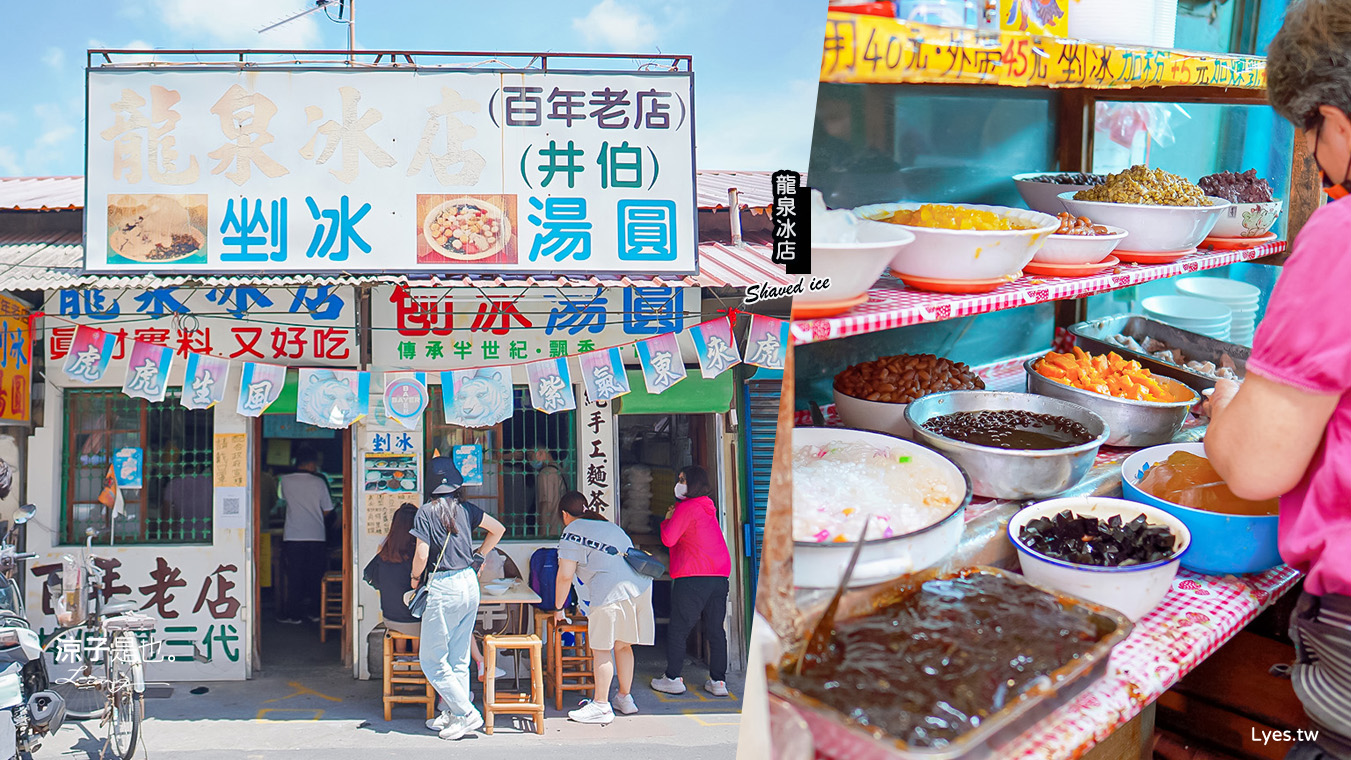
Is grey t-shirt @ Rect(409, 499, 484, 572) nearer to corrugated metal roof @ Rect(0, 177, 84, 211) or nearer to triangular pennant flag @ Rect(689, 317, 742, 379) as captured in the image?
triangular pennant flag @ Rect(689, 317, 742, 379)

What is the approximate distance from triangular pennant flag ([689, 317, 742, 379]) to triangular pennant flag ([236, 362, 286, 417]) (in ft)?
1.46

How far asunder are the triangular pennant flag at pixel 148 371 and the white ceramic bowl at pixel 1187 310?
8.80 ft

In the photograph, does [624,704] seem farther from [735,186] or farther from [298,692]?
[735,186]

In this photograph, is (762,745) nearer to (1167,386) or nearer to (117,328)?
(117,328)

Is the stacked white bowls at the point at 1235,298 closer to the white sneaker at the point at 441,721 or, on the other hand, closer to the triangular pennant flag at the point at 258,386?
the white sneaker at the point at 441,721

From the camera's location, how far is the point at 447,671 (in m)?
1.07

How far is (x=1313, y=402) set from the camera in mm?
1210

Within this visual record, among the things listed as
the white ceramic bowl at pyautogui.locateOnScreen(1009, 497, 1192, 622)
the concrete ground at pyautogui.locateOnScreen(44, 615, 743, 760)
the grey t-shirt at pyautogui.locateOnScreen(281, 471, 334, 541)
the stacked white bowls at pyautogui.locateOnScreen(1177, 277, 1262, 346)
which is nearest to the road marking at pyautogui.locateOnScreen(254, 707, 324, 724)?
the concrete ground at pyautogui.locateOnScreen(44, 615, 743, 760)

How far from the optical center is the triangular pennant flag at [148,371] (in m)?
0.98

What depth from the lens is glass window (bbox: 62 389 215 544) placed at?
0.98 m

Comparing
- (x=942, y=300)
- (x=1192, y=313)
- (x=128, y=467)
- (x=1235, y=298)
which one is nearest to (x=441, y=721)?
(x=128, y=467)

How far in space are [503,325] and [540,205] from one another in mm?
138

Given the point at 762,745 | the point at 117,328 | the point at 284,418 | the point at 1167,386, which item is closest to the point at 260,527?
the point at 284,418

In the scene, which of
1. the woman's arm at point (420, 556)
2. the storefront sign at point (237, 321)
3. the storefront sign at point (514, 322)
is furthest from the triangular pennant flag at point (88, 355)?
the woman's arm at point (420, 556)
